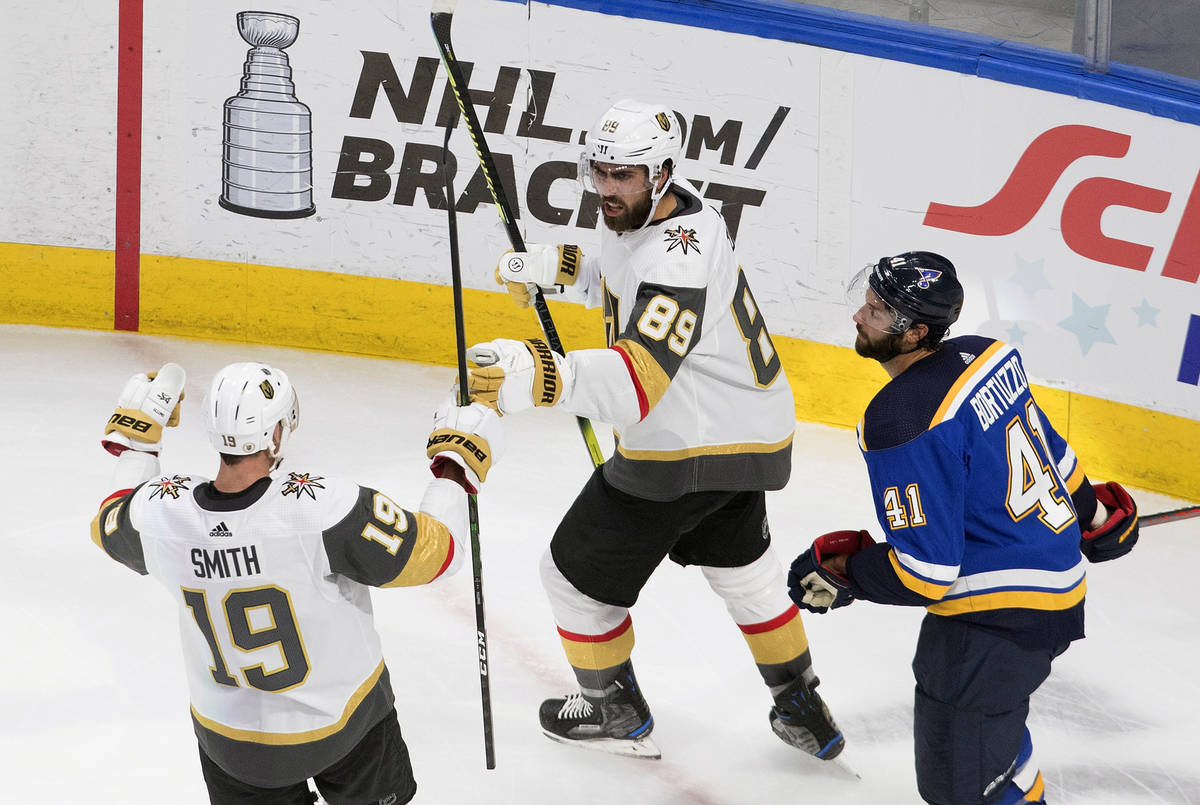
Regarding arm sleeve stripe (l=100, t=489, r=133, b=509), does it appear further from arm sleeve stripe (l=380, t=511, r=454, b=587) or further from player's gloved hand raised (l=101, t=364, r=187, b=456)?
arm sleeve stripe (l=380, t=511, r=454, b=587)

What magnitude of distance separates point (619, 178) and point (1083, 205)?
2.10 meters

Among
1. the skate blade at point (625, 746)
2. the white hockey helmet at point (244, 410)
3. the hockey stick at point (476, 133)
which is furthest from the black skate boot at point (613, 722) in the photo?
the white hockey helmet at point (244, 410)

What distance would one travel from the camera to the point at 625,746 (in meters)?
2.95

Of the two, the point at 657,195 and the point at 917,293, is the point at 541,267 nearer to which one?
the point at 657,195

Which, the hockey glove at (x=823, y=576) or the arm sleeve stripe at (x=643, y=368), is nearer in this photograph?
the hockey glove at (x=823, y=576)

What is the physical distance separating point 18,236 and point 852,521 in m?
3.28

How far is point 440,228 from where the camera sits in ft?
16.3

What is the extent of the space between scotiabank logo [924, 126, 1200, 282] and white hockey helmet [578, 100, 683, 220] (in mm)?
1966

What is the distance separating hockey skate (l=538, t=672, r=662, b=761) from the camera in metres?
2.94

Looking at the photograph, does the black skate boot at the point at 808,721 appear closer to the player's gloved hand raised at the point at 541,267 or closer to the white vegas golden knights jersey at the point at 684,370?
the white vegas golden knights jersey at the point at 684,370

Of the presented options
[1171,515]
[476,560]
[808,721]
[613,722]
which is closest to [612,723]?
[613,722]

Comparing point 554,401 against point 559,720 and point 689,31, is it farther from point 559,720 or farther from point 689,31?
point 689,31

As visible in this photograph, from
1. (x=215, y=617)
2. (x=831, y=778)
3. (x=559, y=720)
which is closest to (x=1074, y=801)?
(x=831, y=778)

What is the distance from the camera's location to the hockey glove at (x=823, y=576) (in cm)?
224
